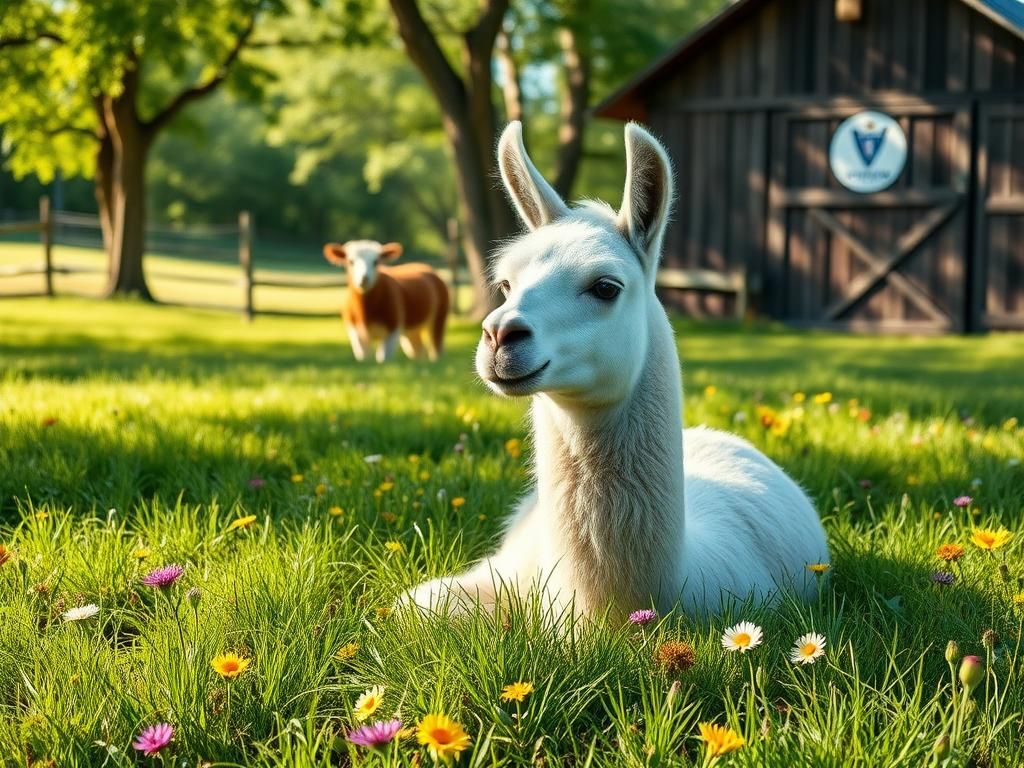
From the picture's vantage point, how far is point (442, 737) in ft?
6.15

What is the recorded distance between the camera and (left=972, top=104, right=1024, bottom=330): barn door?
15617mm

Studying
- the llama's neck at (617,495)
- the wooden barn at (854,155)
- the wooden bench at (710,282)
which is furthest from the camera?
the wooden bench at (710,282)

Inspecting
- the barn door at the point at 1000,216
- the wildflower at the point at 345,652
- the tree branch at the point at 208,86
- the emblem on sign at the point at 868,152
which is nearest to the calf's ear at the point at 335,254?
the emblem on sign at the point at 868,152

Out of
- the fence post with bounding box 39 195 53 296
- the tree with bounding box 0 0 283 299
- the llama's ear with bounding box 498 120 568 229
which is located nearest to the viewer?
the llama's ear with bounding box 498 120 568 229

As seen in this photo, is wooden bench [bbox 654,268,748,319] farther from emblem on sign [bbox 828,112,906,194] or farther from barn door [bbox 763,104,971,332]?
emblem on sign [bbox 828,112,906,194]

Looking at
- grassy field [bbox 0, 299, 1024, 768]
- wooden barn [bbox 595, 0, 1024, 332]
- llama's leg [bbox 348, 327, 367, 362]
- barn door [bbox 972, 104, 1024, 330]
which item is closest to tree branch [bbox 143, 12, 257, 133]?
wooden barn [bbox 595, 0, 1024, 332]

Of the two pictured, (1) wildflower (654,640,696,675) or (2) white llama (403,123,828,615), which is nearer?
(1) wildflower (654,640,696,675)

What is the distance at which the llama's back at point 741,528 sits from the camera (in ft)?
9.98

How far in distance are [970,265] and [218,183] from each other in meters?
57.2

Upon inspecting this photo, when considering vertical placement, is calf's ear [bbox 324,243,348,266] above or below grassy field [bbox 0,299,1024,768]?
above

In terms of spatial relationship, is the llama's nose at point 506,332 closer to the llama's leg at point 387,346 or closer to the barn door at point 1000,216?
the llama's leg at point 387,346

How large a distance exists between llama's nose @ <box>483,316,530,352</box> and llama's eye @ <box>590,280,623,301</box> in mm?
270

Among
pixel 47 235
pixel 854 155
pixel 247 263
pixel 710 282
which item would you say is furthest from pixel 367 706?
pixel 47 235

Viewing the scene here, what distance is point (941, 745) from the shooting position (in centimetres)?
188
